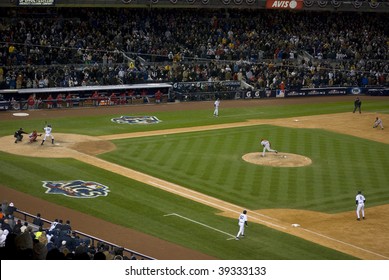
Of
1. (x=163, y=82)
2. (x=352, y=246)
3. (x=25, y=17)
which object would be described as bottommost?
(x=352, y=246)

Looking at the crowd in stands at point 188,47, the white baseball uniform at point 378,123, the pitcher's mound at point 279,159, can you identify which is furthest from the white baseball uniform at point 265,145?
the crowd in stands at point 188,47

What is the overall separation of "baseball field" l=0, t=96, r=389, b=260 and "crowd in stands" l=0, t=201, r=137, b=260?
3.55 m

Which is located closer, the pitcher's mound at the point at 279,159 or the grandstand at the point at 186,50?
the pitcher's mound at the point at 279,159

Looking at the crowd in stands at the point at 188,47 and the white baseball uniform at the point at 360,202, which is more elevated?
the crowd in stands at the point at 188,47

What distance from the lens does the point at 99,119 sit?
184ft

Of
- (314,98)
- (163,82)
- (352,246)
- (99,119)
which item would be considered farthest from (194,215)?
(314,98)

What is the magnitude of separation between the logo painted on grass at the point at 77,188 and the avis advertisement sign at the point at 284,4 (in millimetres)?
41048

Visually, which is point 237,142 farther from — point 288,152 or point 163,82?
point 163,82

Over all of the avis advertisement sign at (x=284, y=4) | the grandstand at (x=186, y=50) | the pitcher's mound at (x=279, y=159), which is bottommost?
the pitcher's mound at (x=279, y=159)

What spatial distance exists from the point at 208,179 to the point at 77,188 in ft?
22.9

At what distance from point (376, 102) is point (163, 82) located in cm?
1908

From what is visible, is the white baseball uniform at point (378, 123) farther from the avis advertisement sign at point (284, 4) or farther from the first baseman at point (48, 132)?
the first baseman at point (48, 132)

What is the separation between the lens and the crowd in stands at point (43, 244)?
1609cm

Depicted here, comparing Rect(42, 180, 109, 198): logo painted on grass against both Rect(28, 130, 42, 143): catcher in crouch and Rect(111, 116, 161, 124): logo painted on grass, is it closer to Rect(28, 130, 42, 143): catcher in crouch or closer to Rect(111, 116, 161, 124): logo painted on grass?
Rect(28, 130, 42, 143): catcher in crouch
